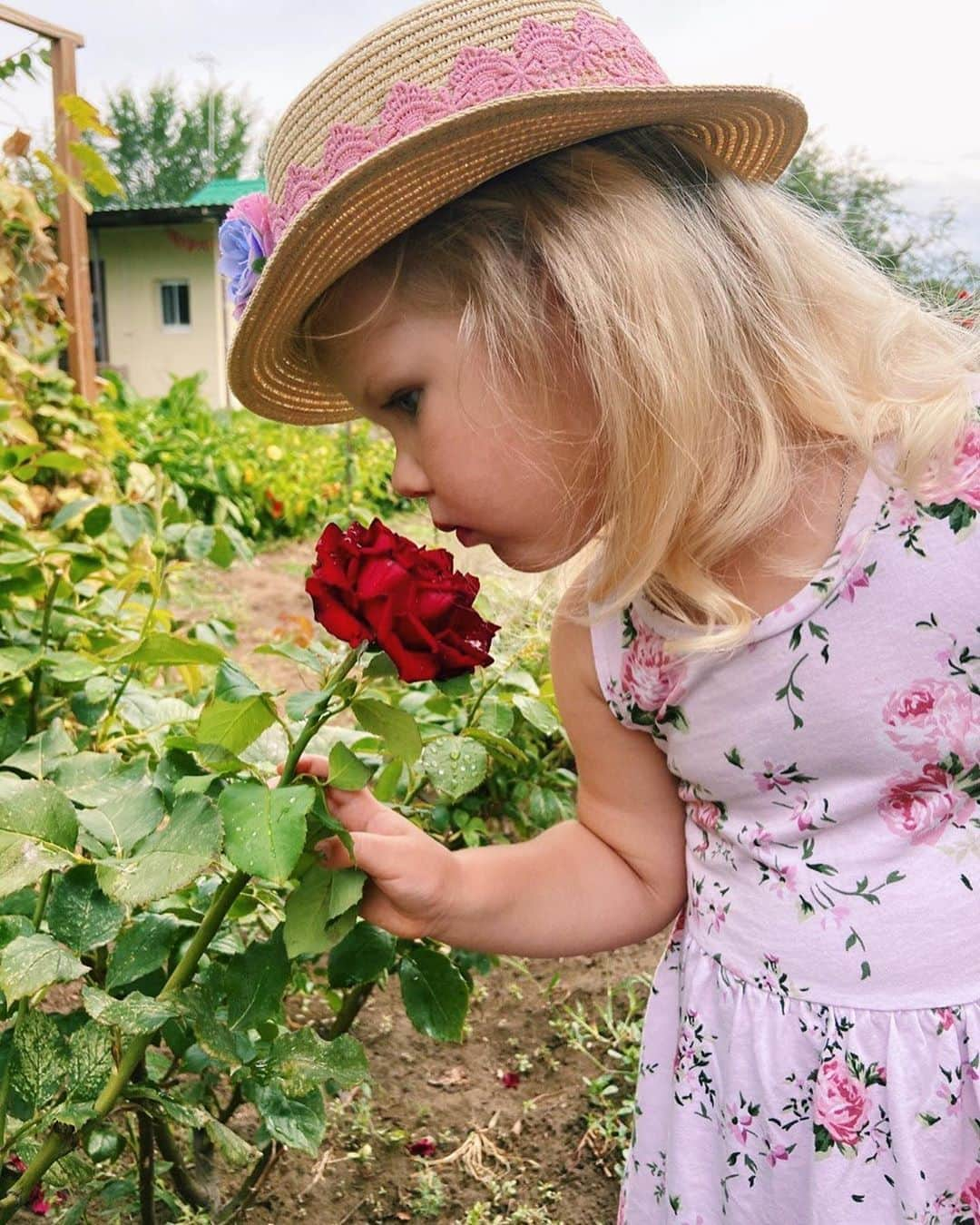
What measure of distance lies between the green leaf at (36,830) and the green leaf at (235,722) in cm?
11

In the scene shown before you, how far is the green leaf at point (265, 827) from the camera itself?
0.72m

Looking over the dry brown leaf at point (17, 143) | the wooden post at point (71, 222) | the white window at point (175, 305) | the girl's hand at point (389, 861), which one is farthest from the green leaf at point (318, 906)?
the white window at point (175, 305)

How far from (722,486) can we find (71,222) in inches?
126

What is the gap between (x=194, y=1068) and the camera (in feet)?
3.45

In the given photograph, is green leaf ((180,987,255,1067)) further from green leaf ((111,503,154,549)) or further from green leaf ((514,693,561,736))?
green leaf ((111,503,154,549))

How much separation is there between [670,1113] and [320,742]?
49cm

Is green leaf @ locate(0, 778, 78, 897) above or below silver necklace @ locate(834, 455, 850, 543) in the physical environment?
below

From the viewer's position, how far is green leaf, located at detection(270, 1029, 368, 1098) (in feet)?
2.94

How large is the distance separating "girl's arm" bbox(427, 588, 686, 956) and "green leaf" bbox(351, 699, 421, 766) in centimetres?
29

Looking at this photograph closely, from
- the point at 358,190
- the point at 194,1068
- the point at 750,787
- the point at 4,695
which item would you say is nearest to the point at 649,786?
the point at 750,787

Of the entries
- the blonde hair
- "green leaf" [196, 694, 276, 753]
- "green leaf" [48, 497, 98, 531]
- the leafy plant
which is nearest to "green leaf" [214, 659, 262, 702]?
"green leaf" [196, 694, 276, 753]

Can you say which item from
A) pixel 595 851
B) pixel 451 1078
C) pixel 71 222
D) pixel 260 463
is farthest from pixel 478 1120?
pixel 260 463

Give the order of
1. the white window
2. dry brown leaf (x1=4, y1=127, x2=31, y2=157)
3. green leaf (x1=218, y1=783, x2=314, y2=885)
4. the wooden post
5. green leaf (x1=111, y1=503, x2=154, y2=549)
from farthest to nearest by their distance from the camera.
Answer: the white window → the wooden post → dry brown leaf (x1=4, y1=127, x2=31, y2=157) → green leaf (x1=111, y1=503, x2=154, y2=549) → green leaf (x1=218, y1=783, x2=314, y2=885)

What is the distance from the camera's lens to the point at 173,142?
33000 mm
